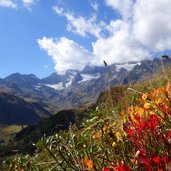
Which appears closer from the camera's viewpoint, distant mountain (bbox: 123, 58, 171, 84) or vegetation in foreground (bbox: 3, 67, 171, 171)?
vegetation in foreground (bbox: 3, 67, 171, 171)

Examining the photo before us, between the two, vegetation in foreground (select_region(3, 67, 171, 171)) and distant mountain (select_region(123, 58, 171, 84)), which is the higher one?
distant mountain (select_region(123, 58, 171, 84))

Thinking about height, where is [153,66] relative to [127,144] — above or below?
above

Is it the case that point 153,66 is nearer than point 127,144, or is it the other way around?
point 127,144

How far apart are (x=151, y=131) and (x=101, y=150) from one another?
118 cm

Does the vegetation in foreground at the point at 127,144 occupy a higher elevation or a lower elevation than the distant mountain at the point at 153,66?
lower

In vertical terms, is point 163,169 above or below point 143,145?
below

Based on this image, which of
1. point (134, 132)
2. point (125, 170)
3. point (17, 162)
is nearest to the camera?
point (125, 170)

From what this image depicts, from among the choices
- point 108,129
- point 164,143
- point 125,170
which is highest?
point 108,129

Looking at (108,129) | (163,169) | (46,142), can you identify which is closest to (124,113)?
(108,129)

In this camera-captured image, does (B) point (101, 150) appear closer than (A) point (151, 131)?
No

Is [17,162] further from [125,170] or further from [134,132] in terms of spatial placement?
[125,170]

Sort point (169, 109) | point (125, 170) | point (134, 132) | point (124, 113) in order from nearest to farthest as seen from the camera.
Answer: point (125, 170) → point (134, 132) → point (169, 109) → point (124, 113)

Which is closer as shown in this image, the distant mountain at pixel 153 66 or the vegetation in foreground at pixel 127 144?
the vegetation in foreground at pixel 127 144

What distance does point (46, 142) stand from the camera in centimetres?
349
